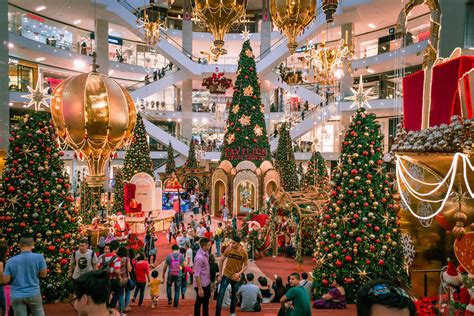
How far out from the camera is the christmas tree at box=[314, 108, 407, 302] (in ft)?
22.6

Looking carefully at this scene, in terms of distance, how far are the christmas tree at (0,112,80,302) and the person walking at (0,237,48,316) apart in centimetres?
243

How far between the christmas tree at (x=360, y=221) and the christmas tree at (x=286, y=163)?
425 inches

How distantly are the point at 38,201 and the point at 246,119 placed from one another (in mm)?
10721

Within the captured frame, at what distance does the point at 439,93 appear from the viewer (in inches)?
221

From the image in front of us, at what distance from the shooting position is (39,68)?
79.8 ft

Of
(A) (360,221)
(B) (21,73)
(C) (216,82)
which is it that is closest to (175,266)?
(A) (360,221)

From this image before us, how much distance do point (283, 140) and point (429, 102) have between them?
40.9 ft

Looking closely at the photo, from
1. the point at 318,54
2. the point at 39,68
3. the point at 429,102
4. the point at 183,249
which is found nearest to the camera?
the point at 429,102

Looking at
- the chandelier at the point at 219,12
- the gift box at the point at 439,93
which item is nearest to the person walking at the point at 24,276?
the chandelier at the point at 219,12

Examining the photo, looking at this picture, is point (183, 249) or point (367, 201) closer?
point (367, 201)

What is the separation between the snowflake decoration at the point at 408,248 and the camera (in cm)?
Result: 717

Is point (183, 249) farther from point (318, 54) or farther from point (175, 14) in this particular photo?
point (175, 14)

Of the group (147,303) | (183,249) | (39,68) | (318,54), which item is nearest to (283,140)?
(318,54)

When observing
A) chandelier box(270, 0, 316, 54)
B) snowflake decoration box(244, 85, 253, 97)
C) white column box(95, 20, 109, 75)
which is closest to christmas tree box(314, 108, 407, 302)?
chandelier box(270, 0, 316, 54)
